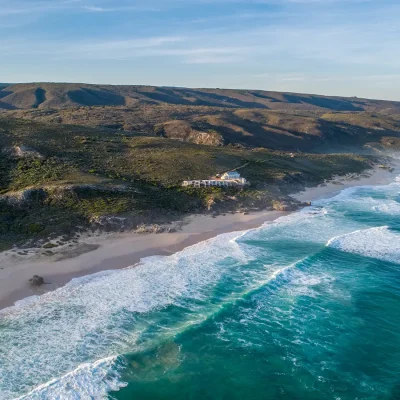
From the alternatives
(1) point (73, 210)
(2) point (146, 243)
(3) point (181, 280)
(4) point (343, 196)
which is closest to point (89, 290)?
(3) point (181, 280)

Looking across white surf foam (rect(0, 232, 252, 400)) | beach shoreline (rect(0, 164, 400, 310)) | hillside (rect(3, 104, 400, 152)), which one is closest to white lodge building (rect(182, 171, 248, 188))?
beach shoreline (rect(0, 164, 400, 310))

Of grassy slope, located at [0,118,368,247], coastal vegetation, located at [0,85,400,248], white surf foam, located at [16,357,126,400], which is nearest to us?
white surf foam, located at [16,357,126,400]

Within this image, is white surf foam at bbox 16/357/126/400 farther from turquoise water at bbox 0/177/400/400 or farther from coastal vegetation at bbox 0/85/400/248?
coastal vegetation at bbox 0/85/400/248

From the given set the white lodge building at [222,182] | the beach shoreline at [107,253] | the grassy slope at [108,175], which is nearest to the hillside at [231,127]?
the grassy slope at [108,175]

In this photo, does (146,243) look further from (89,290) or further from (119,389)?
(119,389)

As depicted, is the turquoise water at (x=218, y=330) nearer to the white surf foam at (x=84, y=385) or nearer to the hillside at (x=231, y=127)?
the white surf foam at (x=84, y=385)

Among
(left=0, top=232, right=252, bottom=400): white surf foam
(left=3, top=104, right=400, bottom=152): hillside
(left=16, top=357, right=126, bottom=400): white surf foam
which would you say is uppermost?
(left=3, top=104, right=400, bottom=152): hillside
